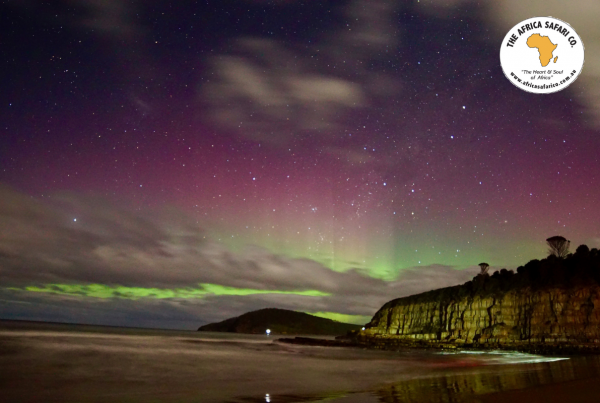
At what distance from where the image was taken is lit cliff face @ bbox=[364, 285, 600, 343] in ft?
187

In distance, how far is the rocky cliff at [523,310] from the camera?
57.0m

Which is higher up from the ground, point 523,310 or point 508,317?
point 523,310

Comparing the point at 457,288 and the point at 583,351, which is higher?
the point at 457,288

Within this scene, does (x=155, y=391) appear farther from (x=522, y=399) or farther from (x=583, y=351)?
(x=583, y=351)

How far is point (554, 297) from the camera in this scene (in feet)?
202

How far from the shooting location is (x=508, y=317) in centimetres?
6744

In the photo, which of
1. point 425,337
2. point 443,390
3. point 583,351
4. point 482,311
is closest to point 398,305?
point 425,337

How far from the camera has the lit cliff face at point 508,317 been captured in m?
57.0

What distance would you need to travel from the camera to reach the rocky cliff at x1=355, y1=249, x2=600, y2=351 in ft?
187

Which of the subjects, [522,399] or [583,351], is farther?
[583,351]

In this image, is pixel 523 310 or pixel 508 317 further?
pixel 508 317

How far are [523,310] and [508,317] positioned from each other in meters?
2.82

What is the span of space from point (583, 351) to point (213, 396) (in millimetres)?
46858

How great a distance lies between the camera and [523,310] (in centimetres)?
6544
